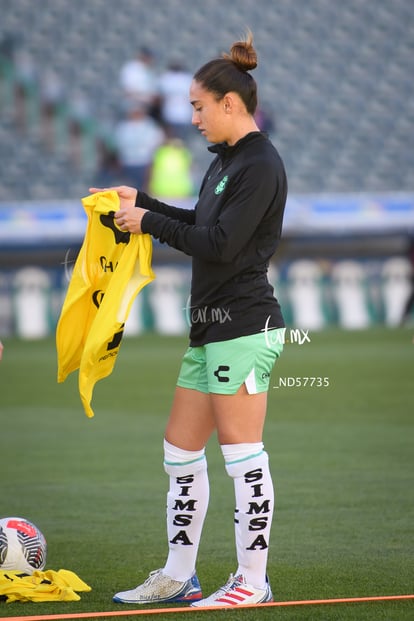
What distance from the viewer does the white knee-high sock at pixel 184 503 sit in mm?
4965

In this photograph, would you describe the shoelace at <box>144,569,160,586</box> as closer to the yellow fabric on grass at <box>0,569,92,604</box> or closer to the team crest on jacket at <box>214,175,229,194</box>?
the yellow fabric on grass at <box>0,569,92,604</box>

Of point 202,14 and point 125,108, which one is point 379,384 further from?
point 202,14

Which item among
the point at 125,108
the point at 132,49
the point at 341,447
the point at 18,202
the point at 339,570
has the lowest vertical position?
the point at 339,570

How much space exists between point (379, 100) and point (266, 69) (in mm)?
2512

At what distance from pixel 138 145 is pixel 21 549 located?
623 inches

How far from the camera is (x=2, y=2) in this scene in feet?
81.9

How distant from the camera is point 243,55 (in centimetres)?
475

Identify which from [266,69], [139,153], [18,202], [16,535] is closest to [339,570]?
[16,535]

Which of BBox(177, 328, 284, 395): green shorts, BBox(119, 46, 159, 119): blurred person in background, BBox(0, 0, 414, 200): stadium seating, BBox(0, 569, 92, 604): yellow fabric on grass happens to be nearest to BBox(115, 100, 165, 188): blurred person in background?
BBox(119, 46, 159, 119): blurred person in background

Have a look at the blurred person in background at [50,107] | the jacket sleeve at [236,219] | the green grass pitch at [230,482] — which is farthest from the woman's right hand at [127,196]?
the blurred person in background at [50,107]

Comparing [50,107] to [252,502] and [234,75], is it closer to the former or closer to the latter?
[234,75]

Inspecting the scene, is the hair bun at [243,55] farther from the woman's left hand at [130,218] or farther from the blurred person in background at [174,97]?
the blurred person in background at [174,97]

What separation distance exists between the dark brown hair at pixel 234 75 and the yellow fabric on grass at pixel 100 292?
2.32ft

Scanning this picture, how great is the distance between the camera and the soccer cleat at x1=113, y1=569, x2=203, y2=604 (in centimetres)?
496
